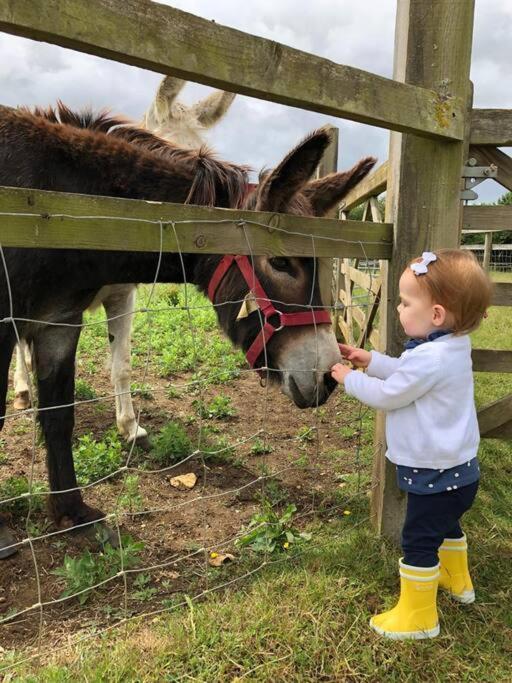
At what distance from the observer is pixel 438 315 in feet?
6.33

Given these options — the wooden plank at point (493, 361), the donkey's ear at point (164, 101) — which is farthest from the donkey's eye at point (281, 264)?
the donkey's ear at point (164, 101)

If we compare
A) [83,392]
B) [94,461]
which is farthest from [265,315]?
[83,392]

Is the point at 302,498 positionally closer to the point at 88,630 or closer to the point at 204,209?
the point at 88,630

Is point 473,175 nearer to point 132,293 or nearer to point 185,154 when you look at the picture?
point 185,154

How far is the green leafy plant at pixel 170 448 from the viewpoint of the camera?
146 inches

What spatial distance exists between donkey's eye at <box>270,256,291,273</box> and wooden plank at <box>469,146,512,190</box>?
1188 mm

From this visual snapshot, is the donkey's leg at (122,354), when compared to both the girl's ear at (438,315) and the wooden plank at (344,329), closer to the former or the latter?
the girl's ear at (438,315)

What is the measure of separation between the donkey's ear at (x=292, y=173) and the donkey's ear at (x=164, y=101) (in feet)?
11.8

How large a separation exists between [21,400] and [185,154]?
9.83ft

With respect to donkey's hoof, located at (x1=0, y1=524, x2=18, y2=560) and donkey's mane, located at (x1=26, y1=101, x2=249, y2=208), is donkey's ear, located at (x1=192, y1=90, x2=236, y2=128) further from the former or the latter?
donkey's hoof, located at (x1=0, y1=524, x2=18, y2=560)

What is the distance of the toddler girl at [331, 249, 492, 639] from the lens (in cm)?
191

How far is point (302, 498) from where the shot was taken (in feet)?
10.5

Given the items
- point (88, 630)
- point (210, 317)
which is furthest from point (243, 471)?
point (210, 317)

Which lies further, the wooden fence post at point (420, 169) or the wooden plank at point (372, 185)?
the wooden plank at point (372, 185)
